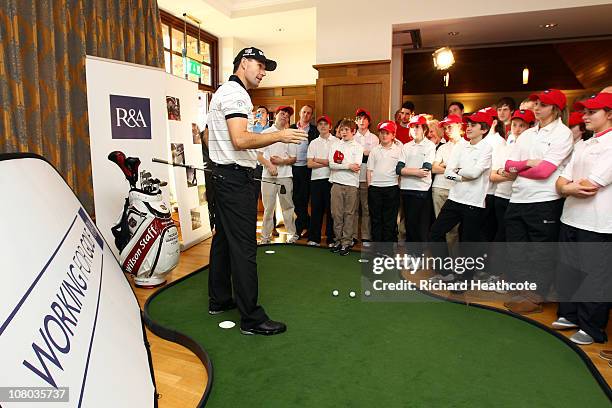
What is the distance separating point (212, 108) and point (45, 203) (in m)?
1.11

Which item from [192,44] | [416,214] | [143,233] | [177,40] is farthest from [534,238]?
[192,44]

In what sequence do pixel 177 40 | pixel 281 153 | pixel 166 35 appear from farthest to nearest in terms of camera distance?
pixel 177 40, pixel 166 35, pixel 281 153

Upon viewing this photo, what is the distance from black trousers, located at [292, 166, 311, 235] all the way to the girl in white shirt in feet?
4.22

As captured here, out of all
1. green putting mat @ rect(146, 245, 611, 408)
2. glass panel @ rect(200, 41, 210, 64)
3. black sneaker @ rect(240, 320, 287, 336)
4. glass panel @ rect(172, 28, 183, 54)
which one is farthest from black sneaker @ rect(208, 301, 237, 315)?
glass panel @ rect(200, 41, 210, 64)

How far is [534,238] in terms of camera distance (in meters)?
2.64

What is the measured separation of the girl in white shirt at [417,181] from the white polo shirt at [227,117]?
195 centimetres

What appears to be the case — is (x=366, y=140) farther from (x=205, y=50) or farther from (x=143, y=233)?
(x=205, y=50)

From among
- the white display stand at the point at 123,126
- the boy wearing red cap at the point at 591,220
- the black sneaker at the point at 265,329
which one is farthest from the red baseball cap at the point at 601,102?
the white display stand at the point at 123,126

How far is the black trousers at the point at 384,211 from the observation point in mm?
3895

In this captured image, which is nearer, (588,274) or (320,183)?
(588,274)

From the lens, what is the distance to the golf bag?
3.02 meters

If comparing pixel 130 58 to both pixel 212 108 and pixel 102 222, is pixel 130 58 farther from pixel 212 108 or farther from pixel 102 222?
pixel 212 108

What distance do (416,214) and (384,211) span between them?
35cm

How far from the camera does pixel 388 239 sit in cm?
397
